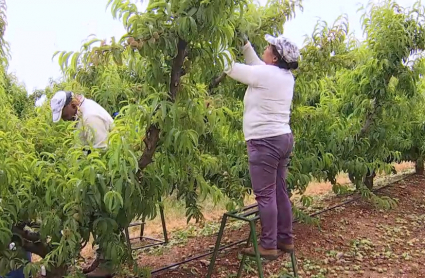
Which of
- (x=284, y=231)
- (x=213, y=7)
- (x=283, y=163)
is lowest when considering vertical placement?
(x=284, y=231)

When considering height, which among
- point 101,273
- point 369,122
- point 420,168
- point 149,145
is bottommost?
point 420,168

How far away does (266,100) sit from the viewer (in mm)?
3258

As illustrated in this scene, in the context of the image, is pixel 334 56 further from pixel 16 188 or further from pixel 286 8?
pixel 16 188

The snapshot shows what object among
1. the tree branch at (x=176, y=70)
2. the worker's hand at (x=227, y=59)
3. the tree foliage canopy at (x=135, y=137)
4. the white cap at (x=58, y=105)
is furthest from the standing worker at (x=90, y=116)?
the worker's hand at (x=227, y=59)

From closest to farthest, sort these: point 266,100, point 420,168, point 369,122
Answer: point 266,100 < point 369,122 < point 420,168

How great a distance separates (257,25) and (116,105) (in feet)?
5.52

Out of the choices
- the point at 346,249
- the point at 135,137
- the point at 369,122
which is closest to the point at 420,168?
the point at 369,122

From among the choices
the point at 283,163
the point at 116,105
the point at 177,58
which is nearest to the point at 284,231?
the point at 283,163

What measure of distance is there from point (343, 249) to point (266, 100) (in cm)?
278

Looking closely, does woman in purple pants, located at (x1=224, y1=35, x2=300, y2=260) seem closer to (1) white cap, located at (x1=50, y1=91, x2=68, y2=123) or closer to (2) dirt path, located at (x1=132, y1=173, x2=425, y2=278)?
(1) white cap, located at (x1=50, y1=91, x2=68, y2=123)

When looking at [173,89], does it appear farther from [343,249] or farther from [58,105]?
[343,249]

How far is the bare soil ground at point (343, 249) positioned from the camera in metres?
4.71

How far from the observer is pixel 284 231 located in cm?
358

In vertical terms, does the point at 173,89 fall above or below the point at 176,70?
below
